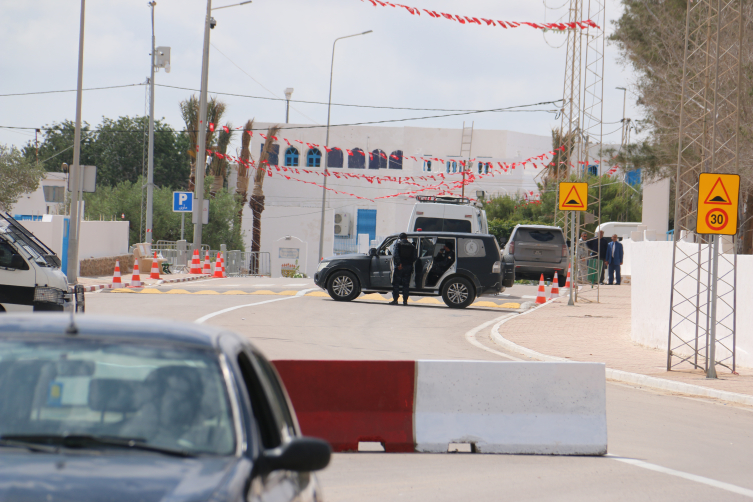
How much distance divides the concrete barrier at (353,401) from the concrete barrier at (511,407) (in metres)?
0.15

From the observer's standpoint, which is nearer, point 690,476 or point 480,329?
point 690,476

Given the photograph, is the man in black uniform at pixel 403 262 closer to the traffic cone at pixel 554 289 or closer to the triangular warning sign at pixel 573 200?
the triangular warning sign at pixel 573 200

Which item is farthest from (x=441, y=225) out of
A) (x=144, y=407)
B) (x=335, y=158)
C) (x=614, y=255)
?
(x=335, y=158)

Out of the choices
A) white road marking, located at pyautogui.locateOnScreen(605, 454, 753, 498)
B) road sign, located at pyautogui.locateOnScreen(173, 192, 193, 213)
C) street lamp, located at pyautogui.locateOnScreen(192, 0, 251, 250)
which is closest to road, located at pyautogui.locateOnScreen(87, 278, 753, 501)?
white road marking, located at pyautogui.locateOnScreen(605, 454, 753, 498)

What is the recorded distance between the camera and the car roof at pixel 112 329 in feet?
10.9

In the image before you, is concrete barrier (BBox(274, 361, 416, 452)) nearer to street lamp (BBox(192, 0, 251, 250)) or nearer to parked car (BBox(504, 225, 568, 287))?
parked car (BBox(504, 225, 568, 287))

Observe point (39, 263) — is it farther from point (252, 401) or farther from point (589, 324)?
point (589, 324)

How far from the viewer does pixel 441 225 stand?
24625 mm

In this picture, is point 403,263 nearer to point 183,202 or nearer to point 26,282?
point 26,282

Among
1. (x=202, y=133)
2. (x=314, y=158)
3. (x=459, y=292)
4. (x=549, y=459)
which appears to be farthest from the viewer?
(x=314, y=158)

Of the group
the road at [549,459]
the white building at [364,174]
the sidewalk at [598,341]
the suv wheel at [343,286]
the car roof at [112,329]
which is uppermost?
the white building at [364,174]

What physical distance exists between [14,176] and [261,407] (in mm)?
51964

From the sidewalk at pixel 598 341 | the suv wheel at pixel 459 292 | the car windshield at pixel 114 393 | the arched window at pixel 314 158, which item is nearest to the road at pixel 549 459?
the sidewalk at pixel 598 341

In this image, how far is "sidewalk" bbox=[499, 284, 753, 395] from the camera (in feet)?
39.2
